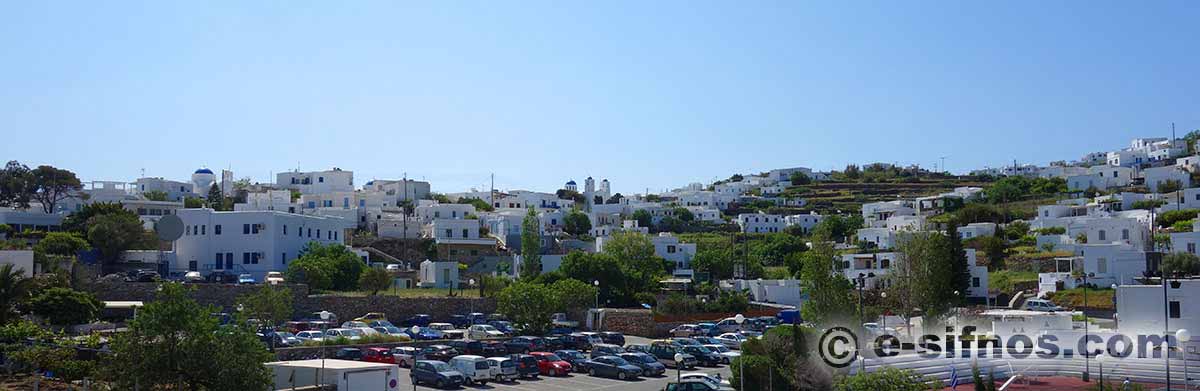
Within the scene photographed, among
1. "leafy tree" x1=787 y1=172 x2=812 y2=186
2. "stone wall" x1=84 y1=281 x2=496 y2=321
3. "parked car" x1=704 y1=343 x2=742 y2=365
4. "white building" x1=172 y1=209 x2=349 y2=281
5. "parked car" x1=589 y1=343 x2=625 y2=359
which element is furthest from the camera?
"leafy tree" x1=787 y1=172 x2=812 y2=186

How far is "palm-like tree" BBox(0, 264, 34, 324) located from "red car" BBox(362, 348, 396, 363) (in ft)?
34.3

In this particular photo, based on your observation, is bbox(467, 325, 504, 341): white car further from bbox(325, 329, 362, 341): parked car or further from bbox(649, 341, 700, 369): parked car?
bbox(649, 341, 700, 369): parked car

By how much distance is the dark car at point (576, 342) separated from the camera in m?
37.5

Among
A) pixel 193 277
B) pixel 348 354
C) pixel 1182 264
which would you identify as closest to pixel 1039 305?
pixel 1182 264

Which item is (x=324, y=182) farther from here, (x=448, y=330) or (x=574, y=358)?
(x=574, y=358)

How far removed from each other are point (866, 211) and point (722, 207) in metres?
24.4

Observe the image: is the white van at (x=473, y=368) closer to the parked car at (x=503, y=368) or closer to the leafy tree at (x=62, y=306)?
the parked car at (x=503, y=368)

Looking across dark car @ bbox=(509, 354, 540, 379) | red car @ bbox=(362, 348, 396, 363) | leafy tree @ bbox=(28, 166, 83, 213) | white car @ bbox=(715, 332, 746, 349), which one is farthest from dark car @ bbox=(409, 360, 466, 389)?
leafy tree @ bbox=(28, 166, 83, 213)

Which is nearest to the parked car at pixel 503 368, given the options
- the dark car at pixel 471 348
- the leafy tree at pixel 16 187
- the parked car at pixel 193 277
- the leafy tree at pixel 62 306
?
the dark car at pixel 471 348

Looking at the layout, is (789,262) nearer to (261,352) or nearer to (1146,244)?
(1146,244)

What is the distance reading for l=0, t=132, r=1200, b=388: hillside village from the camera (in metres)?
42.3

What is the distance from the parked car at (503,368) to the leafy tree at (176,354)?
12065 mm

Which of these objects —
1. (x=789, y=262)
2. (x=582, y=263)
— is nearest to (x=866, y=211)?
(x=789, y=262)

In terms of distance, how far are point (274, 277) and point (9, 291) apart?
18.4 metres
